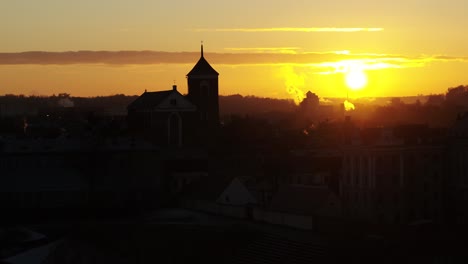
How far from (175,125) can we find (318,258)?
3314 centimetres

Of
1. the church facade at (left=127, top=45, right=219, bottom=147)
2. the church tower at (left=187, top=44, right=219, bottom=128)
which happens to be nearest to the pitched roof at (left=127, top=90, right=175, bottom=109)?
the church facade at (left=127, top=45, right=219, bottom=147)

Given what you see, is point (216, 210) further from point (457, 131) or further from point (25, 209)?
point (457, 131)

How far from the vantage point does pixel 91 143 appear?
58.7 meters

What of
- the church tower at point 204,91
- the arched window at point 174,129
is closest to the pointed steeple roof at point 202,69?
the church tower at point 204,91

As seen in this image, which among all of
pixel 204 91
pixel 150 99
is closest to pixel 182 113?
pixel 150 99

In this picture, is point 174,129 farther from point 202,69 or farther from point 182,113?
point 202,69

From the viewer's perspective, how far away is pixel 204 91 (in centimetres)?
7531

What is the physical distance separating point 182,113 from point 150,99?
112 inches

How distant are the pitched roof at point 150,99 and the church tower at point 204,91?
2.97 meters

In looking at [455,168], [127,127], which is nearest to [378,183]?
[455,168]

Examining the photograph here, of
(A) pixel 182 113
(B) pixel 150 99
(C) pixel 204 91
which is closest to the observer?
(A) pixel 182 113

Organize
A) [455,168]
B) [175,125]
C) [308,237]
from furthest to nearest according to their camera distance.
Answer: [175,125] → [455,168] → [308,237]

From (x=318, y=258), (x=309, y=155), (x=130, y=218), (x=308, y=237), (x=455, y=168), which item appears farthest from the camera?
(x=309, y=155)

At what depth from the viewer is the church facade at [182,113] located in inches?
2788
